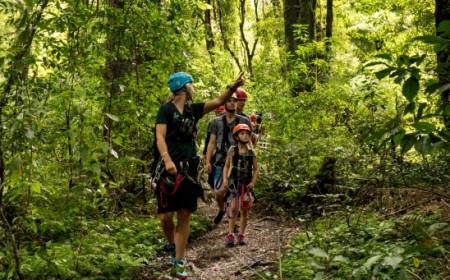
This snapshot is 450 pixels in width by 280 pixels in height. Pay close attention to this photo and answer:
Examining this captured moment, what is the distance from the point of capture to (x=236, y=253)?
6.95 m

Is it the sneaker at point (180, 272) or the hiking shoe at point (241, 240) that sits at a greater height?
the sneaker at point (180, 272)

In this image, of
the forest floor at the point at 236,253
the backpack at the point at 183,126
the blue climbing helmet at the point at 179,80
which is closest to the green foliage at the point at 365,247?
the forest floor at the point at 236,253

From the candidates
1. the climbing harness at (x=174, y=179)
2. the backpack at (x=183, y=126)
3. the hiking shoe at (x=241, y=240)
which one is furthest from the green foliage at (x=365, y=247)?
the backpack at (x=183, y=126)

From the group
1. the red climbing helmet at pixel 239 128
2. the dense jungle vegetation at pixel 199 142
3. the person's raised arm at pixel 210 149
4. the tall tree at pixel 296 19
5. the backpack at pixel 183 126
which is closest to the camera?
the dense jungle vegetation at pixel 199 142

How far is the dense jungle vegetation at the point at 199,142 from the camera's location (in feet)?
12.9

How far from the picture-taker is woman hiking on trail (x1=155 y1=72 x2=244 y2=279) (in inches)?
224

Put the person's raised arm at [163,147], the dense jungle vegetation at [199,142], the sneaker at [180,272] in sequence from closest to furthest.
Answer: the dense jungle vegetation at [199,142] < the sneaker at [180,272] < the person's raised arm at [163,147]

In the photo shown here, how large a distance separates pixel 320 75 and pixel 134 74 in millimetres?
6228

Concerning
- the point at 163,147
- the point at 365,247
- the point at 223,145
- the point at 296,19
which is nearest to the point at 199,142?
the point at 223,145

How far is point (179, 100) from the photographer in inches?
233

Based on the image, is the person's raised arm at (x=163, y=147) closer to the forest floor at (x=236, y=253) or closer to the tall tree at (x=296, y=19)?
the forest floor at (x=236, y=253)

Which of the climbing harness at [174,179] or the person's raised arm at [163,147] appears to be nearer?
the person's raised arm at [163,147]

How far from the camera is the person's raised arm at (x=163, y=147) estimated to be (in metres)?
5.44

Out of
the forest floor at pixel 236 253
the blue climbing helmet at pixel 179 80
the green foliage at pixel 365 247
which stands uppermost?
the blue climbing helmet at pixel 179 80
